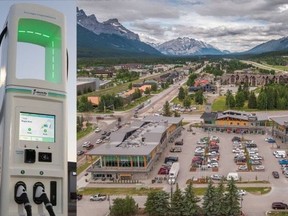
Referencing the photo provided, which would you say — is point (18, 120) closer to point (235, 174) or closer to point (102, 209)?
point (102, 209)

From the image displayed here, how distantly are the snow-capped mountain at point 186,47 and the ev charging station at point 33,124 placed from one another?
3.32 meters

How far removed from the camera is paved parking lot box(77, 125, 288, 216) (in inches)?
131

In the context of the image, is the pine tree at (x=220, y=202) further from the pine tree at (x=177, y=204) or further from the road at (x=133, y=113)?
the road at (x=133, y=113)

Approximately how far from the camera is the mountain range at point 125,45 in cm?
377

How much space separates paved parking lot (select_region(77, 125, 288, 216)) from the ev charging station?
8.41ft

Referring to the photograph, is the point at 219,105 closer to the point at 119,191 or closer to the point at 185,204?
the point at 185,204

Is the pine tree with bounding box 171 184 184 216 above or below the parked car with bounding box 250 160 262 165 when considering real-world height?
below

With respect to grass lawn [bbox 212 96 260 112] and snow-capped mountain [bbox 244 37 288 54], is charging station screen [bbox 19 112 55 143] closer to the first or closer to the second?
grass lawn [bbox 212 96 260 112]

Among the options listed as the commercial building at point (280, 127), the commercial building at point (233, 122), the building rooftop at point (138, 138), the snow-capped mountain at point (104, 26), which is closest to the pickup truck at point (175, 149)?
the building rooftop at point (138, 138)

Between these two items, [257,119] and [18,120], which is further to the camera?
[257,119]

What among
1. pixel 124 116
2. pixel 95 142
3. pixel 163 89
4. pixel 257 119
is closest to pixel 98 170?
pixel 95 142

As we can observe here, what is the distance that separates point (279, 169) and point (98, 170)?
1576 millimetres

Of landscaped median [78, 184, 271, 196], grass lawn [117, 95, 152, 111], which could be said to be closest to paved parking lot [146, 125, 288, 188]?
landscaped median [78, 184, 271, 196]

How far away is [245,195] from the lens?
11.1ft
